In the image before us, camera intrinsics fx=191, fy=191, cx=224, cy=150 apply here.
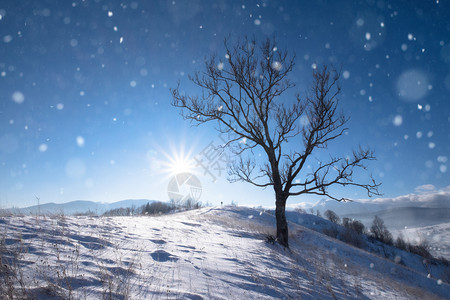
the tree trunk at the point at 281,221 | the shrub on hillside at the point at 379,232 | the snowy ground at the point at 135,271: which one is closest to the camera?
the snowy ground at the point at 135,271

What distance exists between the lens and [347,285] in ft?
16.6

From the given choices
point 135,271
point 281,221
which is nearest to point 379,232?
point 281,221

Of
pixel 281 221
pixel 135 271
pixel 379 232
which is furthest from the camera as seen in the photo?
pixel 379 232

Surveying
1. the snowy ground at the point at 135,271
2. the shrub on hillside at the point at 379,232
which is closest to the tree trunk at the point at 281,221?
the snowy ground at the point at 135,271

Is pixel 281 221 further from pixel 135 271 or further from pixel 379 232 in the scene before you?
pixel 379 232

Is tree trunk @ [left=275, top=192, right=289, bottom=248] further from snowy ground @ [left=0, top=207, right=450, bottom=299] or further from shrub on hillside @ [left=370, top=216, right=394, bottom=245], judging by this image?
shrub on hillside @ [left=370, top=216, right=394, bottom=245]

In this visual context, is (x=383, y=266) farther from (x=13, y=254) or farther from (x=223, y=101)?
(x=13, y=254)

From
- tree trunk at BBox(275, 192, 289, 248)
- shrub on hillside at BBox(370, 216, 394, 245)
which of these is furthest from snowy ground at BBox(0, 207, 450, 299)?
shrub on hillside at BBox(370, 216, 394, 245)

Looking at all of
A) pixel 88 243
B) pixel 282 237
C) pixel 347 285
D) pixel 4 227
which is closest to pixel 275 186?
pixel 282 237

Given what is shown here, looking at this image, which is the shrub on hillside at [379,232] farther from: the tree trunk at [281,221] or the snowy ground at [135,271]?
the snowy ground at [135,271]

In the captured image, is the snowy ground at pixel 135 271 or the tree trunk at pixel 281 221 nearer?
the snowy ground at pixel 135 271

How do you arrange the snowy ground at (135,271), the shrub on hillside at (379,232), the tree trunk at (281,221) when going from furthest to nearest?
the shrub on hillside at (379,232) < the tree trunk at (281,221) < the snowy ground at (135,271)

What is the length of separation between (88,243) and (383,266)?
633 inches

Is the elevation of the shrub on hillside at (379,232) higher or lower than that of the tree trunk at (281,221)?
lower
